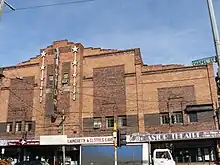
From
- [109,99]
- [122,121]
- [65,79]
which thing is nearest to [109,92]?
[109,99]

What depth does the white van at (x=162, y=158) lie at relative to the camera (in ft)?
87.6

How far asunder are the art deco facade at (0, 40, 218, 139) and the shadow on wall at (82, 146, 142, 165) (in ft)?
15.7

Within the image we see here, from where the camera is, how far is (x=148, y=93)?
34188 mm

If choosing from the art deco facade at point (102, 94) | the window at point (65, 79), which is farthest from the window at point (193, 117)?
the window at point (65, 79)

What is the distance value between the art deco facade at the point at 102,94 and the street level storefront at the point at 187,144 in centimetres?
149

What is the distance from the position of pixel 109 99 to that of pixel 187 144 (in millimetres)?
10141

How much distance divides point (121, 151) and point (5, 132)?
17231 millimetres

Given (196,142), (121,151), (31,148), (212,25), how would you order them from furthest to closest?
(31,148) < (196,142) < (121,151) < (212,25)

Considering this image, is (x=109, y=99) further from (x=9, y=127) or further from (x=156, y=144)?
(x=9, y=127)

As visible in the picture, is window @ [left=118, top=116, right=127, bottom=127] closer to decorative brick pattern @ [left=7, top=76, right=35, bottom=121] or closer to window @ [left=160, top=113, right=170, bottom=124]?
window @ [left=160, top=113, right=170, bottom=124]

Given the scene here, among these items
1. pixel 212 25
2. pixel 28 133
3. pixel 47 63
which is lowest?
pixel 28 133

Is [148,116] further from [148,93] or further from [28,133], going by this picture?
[28,133]

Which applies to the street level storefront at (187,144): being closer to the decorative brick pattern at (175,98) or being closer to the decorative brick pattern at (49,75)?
the decorative brick pattern at (175,98)

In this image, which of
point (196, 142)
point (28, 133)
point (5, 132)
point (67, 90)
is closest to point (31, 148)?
point (28, 133)
